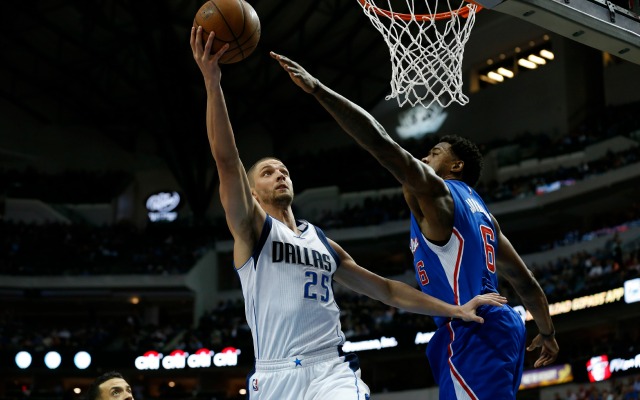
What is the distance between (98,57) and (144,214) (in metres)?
8.14

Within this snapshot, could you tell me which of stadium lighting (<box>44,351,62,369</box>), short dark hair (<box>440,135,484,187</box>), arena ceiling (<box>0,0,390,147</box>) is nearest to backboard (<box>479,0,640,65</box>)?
short dark hair (<box>440,135,484,187</box>)

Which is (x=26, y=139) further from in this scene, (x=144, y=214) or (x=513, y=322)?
(x=513, y=322)

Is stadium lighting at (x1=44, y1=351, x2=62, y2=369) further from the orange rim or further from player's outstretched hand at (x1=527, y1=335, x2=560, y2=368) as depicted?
player's outstretched hand at (x1=527, y1=335, x2=560, y2=368)

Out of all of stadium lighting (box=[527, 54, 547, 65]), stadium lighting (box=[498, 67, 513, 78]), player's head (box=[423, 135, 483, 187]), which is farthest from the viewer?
stadium lighting (box=[498, 67, 513, 78])

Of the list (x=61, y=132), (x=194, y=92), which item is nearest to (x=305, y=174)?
(x=194, y=92)

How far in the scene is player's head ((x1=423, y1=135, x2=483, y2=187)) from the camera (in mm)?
5250

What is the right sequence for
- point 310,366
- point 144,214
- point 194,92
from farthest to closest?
point 144,214 → point 194,92 → point 310,366

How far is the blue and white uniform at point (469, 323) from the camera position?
453 centimetres

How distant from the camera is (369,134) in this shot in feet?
15.0

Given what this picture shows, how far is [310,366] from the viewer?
4.45m

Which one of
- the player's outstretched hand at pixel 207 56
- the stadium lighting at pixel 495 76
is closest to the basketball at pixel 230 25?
the player's outstretched hand at pixel 207 56

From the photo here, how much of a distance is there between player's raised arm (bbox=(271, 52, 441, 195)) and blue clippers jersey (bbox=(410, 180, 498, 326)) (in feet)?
1.05

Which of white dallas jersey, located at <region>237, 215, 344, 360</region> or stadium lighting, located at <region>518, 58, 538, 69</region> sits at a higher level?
stadium lighting, located at <region>518, 58, 538, 69</region>

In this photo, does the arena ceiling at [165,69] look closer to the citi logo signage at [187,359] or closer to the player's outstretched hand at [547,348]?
the citi logo signage at [187,359]
